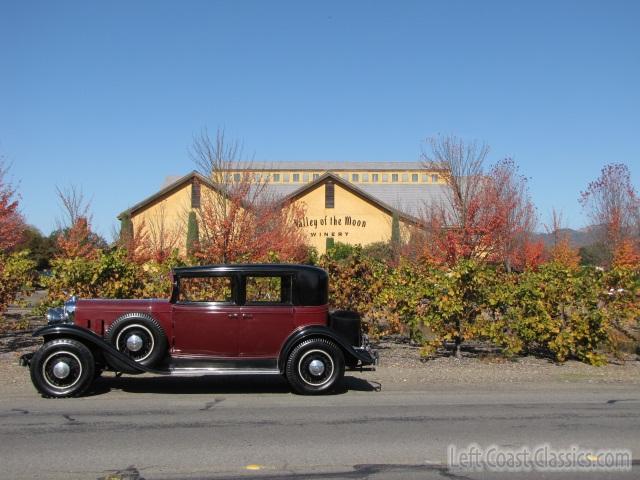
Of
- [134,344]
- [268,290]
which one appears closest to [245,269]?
[268,290]

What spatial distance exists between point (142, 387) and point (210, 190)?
38.9 feet

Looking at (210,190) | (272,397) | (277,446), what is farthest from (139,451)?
(210,190)

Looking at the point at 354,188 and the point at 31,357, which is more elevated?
the point at 354,188

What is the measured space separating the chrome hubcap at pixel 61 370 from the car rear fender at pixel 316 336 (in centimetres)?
288

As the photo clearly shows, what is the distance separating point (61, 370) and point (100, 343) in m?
0.67

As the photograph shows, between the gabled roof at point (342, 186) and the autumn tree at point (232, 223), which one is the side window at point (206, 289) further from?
the gabled roof at point (342, 186)

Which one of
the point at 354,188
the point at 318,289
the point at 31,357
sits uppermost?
the point at 354,188

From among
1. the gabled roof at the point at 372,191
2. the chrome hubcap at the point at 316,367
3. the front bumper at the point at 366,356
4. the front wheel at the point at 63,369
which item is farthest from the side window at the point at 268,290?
the gabled roof at the point at 372,191

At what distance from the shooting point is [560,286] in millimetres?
12516

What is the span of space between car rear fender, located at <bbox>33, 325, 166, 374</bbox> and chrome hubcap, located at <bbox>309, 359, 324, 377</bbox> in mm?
2137

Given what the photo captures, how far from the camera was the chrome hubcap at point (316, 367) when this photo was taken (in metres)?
9.07

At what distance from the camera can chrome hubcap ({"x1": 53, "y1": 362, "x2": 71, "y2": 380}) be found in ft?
28.2

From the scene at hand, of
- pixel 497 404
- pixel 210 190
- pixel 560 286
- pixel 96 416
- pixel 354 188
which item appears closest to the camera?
pixel 96 416

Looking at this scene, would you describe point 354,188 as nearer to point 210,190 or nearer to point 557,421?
point 210,190
